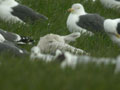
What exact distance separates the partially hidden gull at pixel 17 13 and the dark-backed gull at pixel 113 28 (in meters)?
1.95

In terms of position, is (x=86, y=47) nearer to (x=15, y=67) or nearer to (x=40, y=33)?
(x=40, y=33)

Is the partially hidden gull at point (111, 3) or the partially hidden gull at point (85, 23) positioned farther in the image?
the partially hidden gull at point (111, 3)

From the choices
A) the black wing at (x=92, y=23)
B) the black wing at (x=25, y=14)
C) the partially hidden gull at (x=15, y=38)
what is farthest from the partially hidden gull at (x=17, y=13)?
the partially hidden gull at (x=15, y=38)

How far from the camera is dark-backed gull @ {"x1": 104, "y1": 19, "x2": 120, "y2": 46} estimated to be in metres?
11.2

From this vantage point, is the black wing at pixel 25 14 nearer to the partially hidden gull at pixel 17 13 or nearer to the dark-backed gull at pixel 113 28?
the partially hidden gull at pixel 17 13

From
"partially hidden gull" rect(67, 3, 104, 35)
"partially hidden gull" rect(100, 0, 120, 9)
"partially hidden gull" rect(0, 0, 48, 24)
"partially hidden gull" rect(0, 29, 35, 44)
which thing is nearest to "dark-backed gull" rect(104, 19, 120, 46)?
"partially hidden gull" rect(67, 3, 104, 35)

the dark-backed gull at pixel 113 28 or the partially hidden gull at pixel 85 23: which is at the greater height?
the partially hidden gull at pixel 85 23

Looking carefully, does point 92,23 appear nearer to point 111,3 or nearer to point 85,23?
point 85,23

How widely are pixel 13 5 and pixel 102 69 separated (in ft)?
27.3

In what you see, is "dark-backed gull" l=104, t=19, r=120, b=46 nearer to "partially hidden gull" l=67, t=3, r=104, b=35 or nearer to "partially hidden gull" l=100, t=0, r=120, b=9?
"partially hidden gull" l=67, t=3, r=104, b=35

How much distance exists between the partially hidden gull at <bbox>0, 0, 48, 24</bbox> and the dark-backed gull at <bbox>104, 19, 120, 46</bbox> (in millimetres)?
1953

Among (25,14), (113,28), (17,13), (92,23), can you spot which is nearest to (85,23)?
(92,23)

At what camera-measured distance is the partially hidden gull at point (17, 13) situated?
12490mm

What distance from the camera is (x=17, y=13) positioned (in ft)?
41.8
